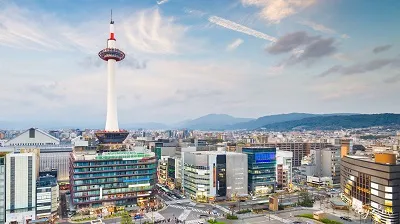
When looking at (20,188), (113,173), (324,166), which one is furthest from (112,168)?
(324,166)

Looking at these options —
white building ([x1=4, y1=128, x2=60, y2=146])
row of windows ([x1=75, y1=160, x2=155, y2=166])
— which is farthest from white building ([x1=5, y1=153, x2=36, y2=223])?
white building ([x1=4, y1=128, x2=60, y2=146])

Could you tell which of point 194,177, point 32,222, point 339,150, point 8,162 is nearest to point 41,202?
point 32,222

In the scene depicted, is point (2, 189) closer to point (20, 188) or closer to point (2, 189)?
point (2, 189)

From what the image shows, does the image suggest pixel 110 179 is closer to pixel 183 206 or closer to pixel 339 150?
pixel 183 206

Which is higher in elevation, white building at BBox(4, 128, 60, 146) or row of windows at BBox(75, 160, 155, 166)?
white building at BBox(4, 128, 60, 146)

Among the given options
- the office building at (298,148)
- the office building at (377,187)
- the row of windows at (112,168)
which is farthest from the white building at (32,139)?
the office building at (377,187)

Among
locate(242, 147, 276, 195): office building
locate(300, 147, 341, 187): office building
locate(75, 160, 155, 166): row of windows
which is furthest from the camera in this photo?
locate(300, 147, 341, 187): office building

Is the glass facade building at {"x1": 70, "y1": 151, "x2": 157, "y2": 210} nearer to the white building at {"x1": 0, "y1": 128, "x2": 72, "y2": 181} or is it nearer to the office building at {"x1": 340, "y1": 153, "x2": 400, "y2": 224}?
the white building at {"x1": 0, "y1": 128, "x2": 72, "y2": 181}
